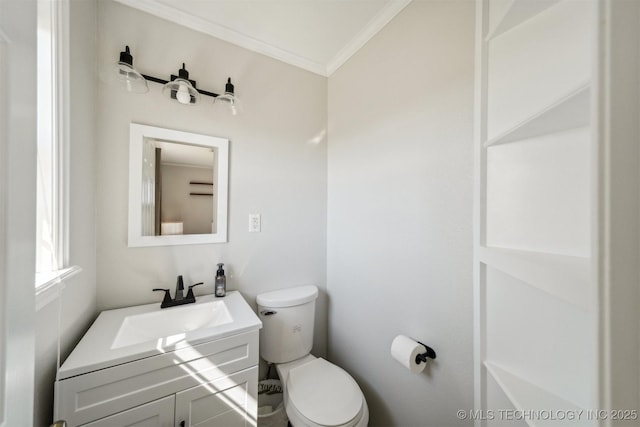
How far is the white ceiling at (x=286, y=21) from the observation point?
1228 millimetres

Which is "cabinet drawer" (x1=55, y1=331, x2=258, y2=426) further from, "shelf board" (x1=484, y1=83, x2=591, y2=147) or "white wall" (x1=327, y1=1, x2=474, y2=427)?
"shelf board" (x1=484, y1=83, x2=591, y2=147)

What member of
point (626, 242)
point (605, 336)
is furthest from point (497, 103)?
point (605, 336)

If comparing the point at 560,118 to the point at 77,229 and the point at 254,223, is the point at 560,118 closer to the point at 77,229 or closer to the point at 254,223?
the point at 254,223

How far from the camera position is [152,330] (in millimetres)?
1116

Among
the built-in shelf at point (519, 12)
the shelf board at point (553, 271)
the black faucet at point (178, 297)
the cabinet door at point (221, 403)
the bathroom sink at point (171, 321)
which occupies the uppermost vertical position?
the built-in shelf at point (519, 12)

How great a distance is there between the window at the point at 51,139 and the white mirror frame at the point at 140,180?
1.16 ft

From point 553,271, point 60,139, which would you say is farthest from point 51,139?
point 553,271

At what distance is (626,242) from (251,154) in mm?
1575

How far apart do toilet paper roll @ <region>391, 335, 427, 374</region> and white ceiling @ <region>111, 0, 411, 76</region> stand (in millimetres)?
1707

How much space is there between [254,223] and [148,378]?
2.99ft

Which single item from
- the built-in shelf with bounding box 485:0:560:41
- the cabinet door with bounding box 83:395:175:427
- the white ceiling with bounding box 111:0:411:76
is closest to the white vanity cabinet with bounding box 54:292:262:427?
the cabinet door with bounding box 83:395:175:427

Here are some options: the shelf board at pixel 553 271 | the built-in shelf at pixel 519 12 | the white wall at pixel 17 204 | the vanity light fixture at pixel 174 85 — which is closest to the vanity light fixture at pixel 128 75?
the vanity light fixture at pixel 174 85

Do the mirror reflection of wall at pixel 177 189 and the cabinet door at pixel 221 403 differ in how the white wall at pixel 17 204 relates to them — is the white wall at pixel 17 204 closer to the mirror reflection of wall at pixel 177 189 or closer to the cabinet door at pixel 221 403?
the cabinet door at pixel 221 403

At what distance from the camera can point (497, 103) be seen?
2.34ft
